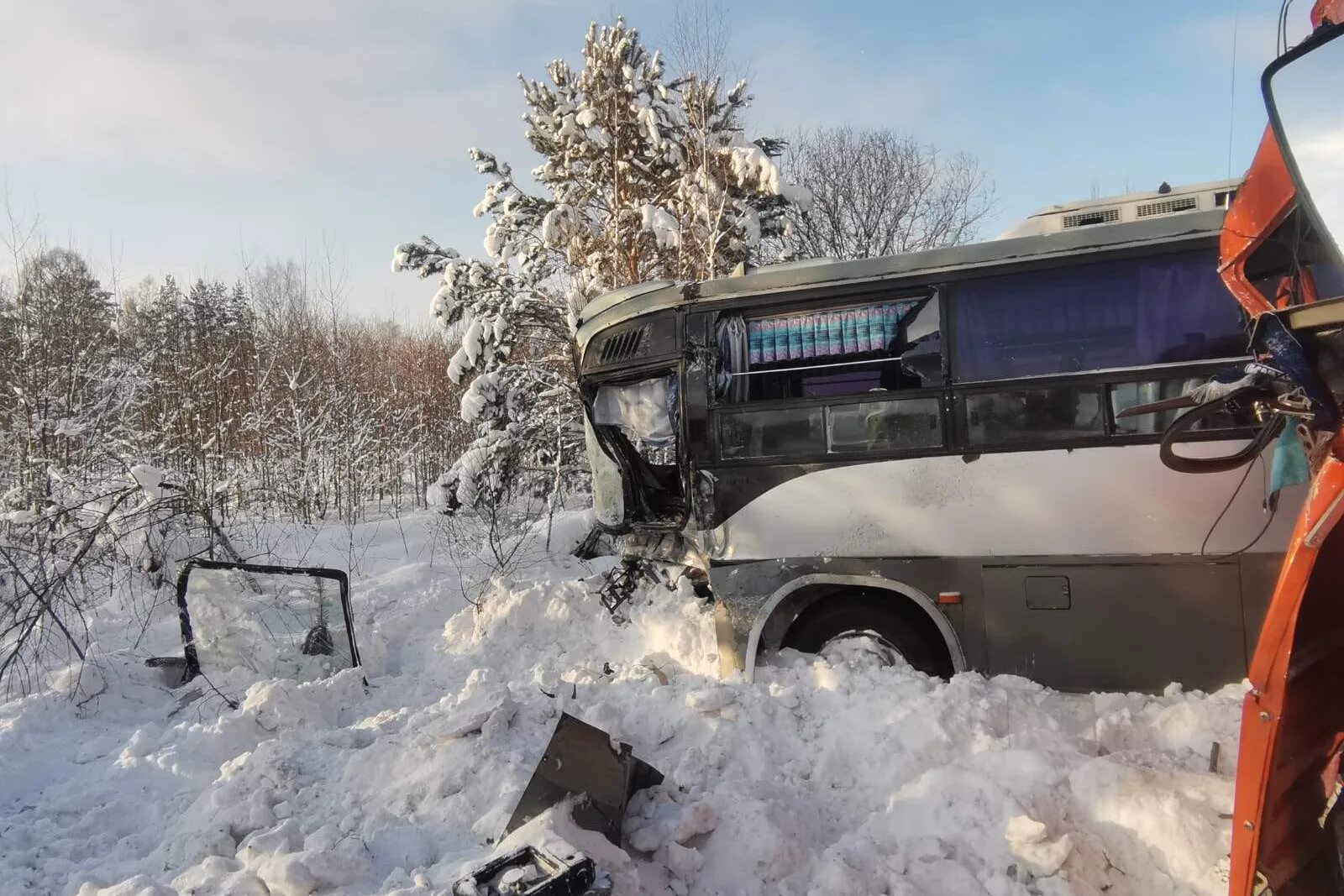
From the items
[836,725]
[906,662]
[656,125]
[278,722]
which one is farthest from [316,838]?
[656,125]

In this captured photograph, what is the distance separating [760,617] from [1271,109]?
3549 millimetres

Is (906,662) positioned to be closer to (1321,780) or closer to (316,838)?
(1321,780)

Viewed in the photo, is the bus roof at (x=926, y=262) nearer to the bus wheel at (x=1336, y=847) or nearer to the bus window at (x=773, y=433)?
the bus window at (x=773, y=433)

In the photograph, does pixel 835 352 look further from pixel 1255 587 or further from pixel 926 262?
pixel 1255 587

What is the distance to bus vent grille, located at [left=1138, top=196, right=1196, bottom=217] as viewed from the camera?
189 inches

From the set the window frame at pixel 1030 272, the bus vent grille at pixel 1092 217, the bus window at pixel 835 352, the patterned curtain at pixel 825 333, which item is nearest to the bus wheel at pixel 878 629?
the bus window at pixel 835 352

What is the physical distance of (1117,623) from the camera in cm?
430

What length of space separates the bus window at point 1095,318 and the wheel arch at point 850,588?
1.31 m

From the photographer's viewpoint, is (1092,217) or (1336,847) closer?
(1336,847)

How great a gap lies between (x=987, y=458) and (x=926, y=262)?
1252 mm

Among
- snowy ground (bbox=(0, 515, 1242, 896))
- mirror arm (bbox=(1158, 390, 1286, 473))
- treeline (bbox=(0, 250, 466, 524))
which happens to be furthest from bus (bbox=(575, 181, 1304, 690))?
treeline (bbox=(0, 250, 466, 524))

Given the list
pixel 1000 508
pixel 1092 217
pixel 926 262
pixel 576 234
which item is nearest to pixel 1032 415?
pixel 1000 508

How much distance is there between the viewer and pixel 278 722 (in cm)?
508

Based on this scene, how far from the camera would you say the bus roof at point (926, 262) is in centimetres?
432
